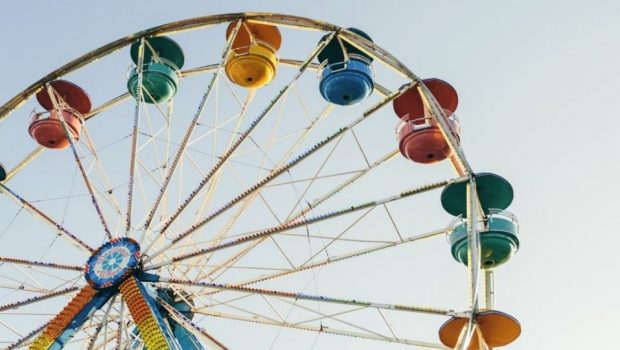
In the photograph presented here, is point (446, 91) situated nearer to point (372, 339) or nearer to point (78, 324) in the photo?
point (372, 339)

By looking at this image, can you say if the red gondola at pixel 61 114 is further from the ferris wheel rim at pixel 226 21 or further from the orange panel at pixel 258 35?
the orange panel at pixel 258 35

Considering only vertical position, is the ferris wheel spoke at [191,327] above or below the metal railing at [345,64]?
below

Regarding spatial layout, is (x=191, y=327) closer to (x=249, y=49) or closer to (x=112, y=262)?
(x=112, y=262)

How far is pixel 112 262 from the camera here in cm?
1116

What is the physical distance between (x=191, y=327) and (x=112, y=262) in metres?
1.49

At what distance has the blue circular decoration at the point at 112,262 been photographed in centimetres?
1093

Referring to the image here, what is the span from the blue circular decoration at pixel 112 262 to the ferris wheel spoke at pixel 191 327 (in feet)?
2.15

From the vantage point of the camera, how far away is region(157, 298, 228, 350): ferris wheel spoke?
10.1 metres

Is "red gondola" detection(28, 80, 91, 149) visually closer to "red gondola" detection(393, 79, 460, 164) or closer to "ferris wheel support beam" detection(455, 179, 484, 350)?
"red gondola" detection(393, 79, 460, 164)

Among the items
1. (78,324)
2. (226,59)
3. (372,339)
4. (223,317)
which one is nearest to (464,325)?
(372,339)

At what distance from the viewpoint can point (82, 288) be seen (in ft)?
36.5

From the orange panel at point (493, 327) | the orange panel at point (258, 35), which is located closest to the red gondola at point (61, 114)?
the orange panel at point (258, 35)

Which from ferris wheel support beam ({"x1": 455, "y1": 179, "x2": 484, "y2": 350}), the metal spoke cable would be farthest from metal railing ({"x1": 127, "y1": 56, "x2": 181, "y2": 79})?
ferris wheel support beam ({"x1": 455, "y1": 179, "x2": 484, "y2": 350})

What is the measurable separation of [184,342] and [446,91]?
19.5 ft
